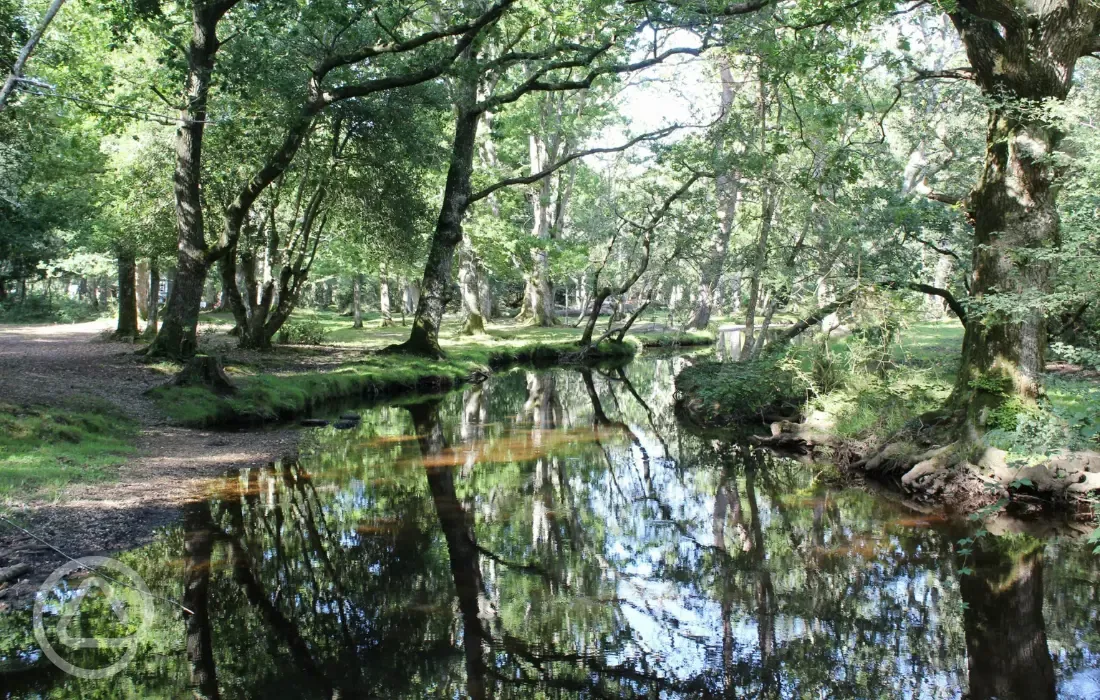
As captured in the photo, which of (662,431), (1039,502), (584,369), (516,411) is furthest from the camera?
(584,369)

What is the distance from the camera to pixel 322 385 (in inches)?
754

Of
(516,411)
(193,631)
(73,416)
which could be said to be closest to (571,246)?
(516,411)

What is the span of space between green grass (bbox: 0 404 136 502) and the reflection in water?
1.58 metres

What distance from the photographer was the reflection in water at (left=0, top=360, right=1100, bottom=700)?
5.62 m

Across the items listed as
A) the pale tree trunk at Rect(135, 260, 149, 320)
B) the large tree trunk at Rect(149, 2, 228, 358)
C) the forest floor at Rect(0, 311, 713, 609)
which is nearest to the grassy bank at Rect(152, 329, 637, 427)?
the forest floor at Rect(0, 311, 713, 609)

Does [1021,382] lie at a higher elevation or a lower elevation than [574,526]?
higher

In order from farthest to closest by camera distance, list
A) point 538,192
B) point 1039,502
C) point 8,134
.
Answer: point 538,192, point 8,134, point 1039,502

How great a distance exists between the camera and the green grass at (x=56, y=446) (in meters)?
8.82

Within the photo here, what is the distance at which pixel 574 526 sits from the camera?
9.50 m

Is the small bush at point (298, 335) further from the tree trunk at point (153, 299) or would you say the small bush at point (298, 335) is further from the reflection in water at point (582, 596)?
the reflection in water at point (582, 596)

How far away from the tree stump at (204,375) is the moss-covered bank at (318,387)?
19 centimetres

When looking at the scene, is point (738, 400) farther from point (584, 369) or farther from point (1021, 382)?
point (584, 369)

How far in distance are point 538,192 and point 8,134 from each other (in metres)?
27.2

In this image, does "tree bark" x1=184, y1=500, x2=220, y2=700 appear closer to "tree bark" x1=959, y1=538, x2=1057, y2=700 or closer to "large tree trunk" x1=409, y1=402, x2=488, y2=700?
"large tree trunk" x1=409, y1=402, x2=488, y2=700
